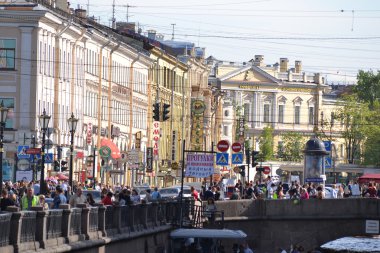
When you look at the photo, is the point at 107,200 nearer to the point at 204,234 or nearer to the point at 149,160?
→ the point at 204,234

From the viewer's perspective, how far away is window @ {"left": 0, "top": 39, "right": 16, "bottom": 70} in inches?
3521

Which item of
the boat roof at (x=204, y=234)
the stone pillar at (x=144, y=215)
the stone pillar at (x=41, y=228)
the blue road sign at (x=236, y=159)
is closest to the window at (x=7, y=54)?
the blue road sign at (x=236, y=159)

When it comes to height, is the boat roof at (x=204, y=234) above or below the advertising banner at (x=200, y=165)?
below

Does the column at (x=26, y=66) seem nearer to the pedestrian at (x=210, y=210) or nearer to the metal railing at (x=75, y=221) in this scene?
the pedestrian at (x=210, y=210)

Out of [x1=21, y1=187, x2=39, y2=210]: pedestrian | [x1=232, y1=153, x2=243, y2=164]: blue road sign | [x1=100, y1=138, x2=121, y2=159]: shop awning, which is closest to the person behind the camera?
[x1=21, y1=187, x2=39, y2=210]: pedestrian

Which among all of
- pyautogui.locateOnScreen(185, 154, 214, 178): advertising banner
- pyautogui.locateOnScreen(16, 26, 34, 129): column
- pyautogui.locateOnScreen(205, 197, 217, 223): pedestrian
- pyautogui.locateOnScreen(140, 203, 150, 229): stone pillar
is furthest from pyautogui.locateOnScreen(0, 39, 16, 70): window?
pyautogui.locateOnScreen(140, 203, 150, 229): stone pillar

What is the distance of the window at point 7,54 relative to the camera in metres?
89.4

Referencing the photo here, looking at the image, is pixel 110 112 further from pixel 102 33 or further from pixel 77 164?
pixel 77 164

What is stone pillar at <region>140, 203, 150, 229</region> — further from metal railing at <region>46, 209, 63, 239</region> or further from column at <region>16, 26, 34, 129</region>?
column at <region>16, 26, 34, 129</region>

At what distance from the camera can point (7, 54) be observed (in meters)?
89.9

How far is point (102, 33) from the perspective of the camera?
109 m

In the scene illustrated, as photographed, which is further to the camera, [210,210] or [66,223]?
[210,210]

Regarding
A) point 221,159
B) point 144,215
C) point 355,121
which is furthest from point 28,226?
point 355,121

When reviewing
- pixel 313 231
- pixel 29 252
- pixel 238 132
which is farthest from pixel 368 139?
pixel 29 252
